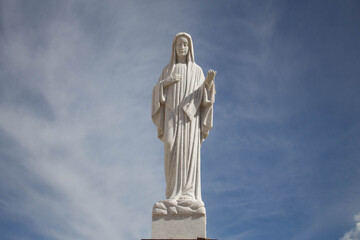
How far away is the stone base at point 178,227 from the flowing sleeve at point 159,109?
108 inches

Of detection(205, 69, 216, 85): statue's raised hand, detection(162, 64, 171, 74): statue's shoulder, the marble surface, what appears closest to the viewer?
the marble surface

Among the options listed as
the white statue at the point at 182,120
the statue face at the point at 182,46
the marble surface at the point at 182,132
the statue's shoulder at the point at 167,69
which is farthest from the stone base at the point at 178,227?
the statue face at the point at 182,46

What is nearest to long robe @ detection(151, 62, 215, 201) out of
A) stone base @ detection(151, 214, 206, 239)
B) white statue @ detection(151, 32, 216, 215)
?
white statue @ detection(151, 32, 216, 215)

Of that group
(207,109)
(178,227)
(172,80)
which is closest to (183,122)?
→ (207,109)

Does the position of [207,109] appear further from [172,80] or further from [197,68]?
[197,68]

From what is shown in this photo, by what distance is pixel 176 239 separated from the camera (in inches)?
454

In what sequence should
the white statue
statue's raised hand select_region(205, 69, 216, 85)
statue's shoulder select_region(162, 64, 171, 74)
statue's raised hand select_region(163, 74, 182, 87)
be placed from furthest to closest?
statue's shoulder select_region(162, 64, 171, 74), statue's raised hand select_region(163, 74, 182, 87), statue's raised hand select_region(205, 69, 216, 85), the white statue

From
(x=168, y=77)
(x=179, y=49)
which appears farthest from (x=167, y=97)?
(x=179, y=49)

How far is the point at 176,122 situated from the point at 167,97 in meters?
0.92

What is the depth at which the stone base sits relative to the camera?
11578 millimetres

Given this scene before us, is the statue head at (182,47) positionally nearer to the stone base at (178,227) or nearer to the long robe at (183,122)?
the long robe at (183,122)

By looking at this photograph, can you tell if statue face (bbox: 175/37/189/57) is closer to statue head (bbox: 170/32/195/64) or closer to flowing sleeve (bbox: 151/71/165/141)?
statue head (bbox: 170/32/195/64)

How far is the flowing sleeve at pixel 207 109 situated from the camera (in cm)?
1349

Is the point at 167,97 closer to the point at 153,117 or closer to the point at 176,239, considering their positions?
the point at 153,117
